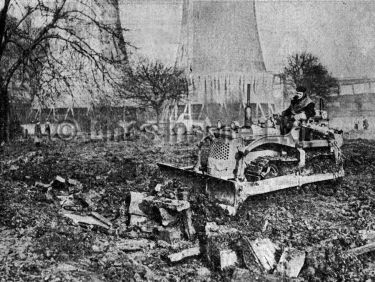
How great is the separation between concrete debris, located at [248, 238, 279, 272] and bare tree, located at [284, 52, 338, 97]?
106 feet

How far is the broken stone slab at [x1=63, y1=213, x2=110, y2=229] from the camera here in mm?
5953

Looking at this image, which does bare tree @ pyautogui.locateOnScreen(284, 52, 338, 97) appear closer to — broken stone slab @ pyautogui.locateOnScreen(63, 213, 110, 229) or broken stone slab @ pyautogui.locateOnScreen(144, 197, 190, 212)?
broken stone slab @ pyautogui.locateOnScreen(144, 197, 190, 212)

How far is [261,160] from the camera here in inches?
301

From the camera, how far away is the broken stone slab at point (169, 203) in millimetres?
5988

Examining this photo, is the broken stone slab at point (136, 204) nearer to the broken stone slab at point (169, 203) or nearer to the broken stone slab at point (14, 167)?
the broken stone slab at point (169, 203)

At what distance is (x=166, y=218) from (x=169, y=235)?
1.27ft

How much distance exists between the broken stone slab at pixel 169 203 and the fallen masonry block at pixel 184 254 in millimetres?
805

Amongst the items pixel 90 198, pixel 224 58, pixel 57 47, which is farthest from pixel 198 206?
pixel 224 58

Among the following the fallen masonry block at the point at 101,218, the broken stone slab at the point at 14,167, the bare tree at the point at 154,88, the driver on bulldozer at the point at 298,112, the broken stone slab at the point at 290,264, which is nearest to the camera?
the broken stone slab at the point at 290,264

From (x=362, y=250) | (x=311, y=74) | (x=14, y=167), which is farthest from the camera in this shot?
(x=311, y=74)

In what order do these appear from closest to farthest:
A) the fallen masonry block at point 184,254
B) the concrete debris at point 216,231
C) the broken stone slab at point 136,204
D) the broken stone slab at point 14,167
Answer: the fallen masonry block at point 184,254
the concrete debris at point 216,231
the broken stone slab at point 136,204
the broken stone slab at point 14,167

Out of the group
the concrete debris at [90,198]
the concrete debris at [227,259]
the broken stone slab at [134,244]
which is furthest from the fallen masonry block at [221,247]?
the concrete debris at [90,198]

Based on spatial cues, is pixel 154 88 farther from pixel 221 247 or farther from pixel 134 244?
pixel 221 247

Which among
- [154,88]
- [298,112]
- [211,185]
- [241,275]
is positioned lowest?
[241,275]
